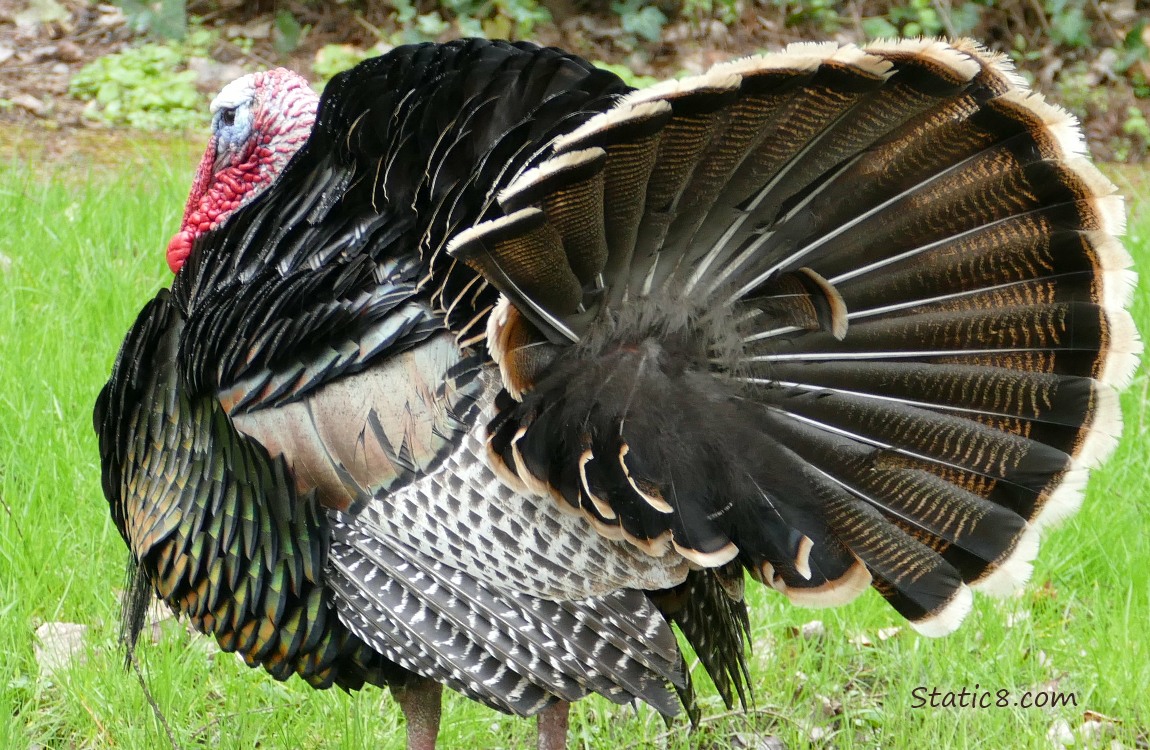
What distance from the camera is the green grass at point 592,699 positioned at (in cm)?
365

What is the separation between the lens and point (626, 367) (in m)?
2.76

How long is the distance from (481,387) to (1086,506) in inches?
99.3

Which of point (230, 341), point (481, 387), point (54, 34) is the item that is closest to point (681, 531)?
point (481, 387)

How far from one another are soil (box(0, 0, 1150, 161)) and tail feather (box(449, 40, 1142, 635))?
7146 millimetres

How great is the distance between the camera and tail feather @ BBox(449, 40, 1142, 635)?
2.57 metres

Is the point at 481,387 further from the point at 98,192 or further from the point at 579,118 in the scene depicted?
the point at 98,192

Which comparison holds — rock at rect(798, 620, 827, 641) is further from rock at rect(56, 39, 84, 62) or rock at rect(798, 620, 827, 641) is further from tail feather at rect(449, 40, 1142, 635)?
rock at rect(56, 39, 84, 62)

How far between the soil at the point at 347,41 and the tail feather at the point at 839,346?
7.15 m

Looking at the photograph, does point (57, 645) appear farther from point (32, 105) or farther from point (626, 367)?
point (32, 105)

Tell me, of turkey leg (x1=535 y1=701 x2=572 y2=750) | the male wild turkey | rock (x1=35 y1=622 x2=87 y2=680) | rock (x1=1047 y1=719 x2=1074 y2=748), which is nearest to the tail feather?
the male wild turkey

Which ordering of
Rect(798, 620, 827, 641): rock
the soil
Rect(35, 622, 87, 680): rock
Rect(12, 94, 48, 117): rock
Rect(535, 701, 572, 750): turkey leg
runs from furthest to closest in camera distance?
the soil → Rect(12, 94, 48, 117): rock → Rect(798, 620, 827, 641): rock → Rect(35, 622, 87, 680): rock → Rect(535, 701, 572, 750): turkey leg

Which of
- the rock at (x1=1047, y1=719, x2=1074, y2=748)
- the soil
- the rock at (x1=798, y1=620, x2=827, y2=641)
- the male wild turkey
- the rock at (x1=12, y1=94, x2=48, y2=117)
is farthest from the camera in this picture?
the soil

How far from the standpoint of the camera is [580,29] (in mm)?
10094

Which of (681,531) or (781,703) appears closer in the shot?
(681,531)
